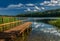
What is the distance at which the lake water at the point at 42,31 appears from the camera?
17.0ft

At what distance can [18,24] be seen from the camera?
584 cm

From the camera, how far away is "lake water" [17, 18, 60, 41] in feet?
17.0

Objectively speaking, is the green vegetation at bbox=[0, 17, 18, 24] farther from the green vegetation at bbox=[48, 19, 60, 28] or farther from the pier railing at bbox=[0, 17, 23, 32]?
the green vegetation at bbox=[48, 19, 60, 28]

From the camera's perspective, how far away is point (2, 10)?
5.15 m

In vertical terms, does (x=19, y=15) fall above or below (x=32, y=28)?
above

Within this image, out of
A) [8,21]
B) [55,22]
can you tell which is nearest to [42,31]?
[55,22]

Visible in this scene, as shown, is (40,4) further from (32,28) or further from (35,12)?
(32,28)

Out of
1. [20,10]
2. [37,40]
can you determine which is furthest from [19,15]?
[37,40]

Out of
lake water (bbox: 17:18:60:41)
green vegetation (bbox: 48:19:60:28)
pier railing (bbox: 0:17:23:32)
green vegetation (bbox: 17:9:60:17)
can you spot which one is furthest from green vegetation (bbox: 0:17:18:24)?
green vegetation (bbox: 48:19:60:28)

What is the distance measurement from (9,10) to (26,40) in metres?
0.90

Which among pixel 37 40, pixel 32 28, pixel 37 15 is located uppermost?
pixel 37 15

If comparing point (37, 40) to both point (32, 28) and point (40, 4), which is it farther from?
point (40, 4)

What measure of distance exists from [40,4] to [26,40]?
1.00 m

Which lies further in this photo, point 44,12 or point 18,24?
point 18,24
